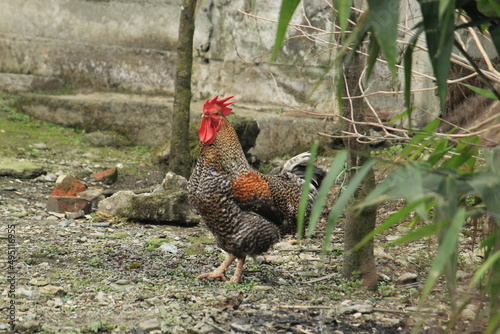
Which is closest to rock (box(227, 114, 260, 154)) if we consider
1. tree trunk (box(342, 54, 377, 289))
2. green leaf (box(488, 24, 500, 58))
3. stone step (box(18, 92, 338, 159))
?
stone step (box(18, 92, 338, 159))

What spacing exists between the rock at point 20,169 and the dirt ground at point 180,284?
242mm

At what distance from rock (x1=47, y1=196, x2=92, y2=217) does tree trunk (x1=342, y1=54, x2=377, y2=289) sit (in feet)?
9.12

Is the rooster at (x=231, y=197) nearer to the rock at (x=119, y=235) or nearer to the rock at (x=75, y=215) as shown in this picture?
the rock at (x=119, y=235)

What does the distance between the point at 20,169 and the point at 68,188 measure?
80cm

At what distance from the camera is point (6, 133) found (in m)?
A: 7.90

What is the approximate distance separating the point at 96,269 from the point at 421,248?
257 centimetres

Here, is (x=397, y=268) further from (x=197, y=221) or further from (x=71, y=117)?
(x=71, y=117)

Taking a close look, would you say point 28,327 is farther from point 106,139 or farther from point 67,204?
point 106,139

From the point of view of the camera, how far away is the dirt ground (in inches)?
128

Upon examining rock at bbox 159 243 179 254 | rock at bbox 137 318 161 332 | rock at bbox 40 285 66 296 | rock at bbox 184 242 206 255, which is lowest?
rock at bbox 184 242 206 255

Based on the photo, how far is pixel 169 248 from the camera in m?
4.93

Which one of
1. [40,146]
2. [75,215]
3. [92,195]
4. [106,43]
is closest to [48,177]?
[92,195]

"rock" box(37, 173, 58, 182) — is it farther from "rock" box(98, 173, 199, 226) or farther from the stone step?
the stone step

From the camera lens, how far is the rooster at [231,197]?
4254 mm
